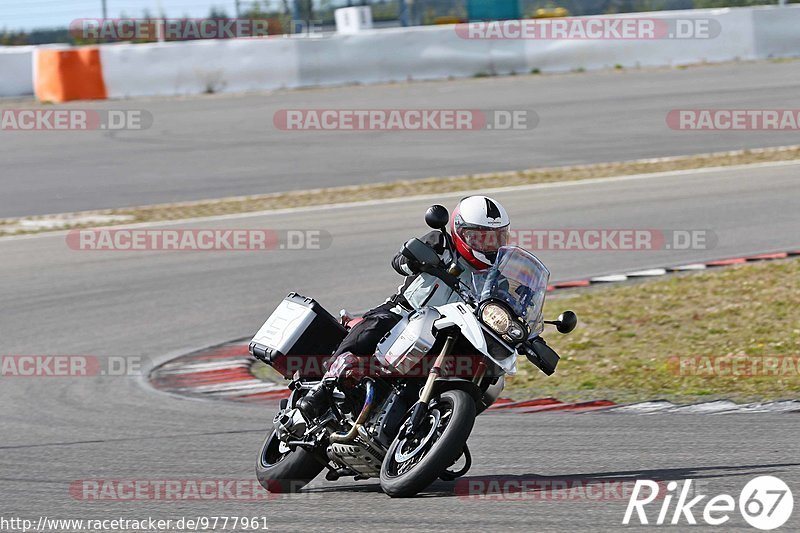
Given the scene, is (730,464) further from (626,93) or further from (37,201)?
(626,93)

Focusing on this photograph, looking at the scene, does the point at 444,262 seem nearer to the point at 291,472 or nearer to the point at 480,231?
the point at 480,231

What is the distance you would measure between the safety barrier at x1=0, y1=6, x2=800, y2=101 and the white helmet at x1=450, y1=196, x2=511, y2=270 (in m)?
20.3

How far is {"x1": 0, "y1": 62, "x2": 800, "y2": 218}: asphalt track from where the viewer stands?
1850 cm

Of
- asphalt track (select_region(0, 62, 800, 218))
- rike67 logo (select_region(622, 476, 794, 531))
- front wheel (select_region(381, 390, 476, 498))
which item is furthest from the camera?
asphalt track (select_region(0, 62, 800, 218))

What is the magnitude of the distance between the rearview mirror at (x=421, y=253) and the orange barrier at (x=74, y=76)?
20561mm

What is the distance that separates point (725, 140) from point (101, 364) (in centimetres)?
1281

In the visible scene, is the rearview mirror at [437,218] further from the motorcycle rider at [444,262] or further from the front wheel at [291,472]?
the front wheel at [291,472]

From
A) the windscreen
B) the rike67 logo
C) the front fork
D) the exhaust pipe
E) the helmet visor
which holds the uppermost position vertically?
the helmet visor

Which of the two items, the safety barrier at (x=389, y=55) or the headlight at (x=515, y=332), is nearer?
the headlight at (x=515, y=332)

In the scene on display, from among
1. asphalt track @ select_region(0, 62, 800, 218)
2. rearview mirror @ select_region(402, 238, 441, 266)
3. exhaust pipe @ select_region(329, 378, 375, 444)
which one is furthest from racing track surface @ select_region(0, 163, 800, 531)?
asphalt track @ select_region(0, 62, 800, 218)

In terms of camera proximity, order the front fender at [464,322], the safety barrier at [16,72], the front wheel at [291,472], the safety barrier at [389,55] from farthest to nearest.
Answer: the safety barrier at [16,72] → the safety barrier at [389,55] → the front wheel at [291,472] → the front fender at [464,322]

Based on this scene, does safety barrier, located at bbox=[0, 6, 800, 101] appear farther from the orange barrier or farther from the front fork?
the front fork

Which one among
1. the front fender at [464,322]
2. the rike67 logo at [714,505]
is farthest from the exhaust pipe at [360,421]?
the rike67 logo at [714,505]

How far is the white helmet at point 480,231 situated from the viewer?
5.93 m
